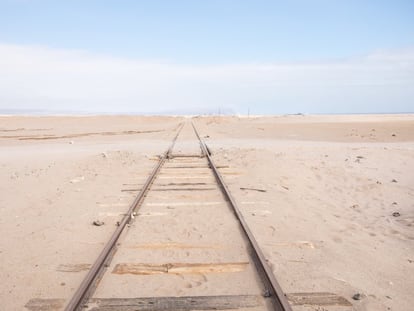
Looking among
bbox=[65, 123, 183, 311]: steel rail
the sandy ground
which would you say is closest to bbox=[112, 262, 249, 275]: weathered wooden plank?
bbox=[65, 123, 183, 311]: steel rail

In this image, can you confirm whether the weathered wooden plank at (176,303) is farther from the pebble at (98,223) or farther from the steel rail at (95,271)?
the pebble at (98,223)

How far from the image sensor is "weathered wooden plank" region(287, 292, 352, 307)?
14.9 feet

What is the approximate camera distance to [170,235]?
22.0 feet

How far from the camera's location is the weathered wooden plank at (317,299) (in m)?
4.54

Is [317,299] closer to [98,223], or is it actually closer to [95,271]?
[95,271]

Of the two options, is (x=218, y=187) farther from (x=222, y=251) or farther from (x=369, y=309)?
(x=369, y=309)

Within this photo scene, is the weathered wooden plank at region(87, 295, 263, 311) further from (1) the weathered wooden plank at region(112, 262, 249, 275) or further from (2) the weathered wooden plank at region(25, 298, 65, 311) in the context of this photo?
(1) the weathered wooden plank at region(112, 262, 249, 275)

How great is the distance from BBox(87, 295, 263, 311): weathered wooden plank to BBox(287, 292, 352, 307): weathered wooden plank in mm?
351

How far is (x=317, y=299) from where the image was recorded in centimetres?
462

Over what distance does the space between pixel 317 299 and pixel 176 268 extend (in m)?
1.67

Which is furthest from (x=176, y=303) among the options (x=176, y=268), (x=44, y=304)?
(x=44, y=304)

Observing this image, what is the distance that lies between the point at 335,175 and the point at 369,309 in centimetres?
890

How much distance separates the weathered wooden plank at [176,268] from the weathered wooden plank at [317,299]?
88 centimetres

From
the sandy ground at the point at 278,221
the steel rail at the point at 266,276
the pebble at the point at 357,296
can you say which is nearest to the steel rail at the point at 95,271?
the sandy ground at the point at 278,221
